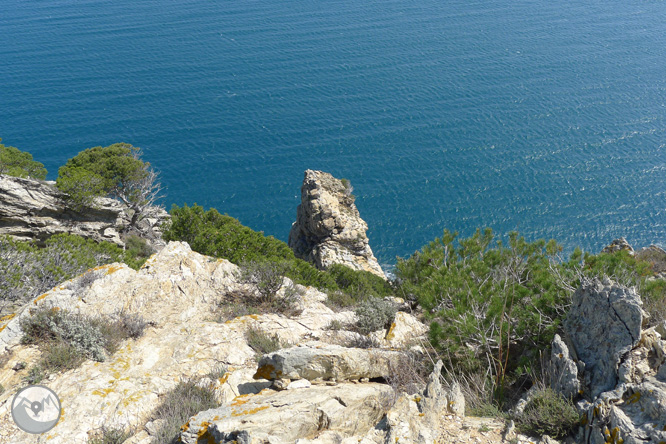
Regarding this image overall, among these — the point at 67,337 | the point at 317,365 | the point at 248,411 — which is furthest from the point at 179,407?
the point at 67,337

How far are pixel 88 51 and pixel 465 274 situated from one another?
106608 mm

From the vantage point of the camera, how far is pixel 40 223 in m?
28.0

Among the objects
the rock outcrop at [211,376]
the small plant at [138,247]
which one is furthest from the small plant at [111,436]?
the small plant at [138,247]

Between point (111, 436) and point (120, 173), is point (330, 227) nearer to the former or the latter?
point (120, 173)

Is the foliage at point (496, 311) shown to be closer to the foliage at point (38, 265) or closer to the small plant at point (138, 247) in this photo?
the foliage at point (38, 265)

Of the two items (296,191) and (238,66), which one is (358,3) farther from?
(296,191)

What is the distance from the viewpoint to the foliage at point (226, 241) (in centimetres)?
2139

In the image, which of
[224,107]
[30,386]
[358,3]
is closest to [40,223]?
[30,386]

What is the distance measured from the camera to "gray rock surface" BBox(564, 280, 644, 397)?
767cm

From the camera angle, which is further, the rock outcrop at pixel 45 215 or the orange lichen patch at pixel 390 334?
the rock outcrop at pixel 45 215

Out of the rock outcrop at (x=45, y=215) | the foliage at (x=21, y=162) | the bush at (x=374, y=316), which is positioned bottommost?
the bush at (x=374, y=316)

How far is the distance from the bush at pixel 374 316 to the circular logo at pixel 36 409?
7.64 meters

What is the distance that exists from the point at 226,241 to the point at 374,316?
1024 centimetres

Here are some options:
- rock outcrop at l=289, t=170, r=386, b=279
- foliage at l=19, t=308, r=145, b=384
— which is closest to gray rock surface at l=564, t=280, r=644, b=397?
foliage at l=19, t=308, r=145, b=384
